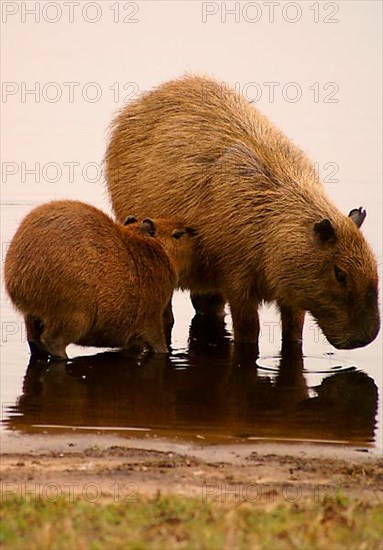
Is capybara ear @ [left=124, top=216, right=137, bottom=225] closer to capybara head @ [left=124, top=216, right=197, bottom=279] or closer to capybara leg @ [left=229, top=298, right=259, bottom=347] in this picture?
capybara head @ [left=124, top=216, right=197, bottom=279]

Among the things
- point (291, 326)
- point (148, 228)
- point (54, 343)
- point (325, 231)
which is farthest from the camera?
point (291, 326)

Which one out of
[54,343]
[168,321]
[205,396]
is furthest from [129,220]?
[205,396]

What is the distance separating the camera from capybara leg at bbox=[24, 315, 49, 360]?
1013cm

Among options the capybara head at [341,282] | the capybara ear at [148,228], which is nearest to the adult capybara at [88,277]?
the capybara ear at [148,228]

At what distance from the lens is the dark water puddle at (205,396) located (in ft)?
28.3

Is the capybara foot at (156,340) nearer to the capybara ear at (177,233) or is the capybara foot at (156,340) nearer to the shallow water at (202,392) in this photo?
the shallow water at (202,392)

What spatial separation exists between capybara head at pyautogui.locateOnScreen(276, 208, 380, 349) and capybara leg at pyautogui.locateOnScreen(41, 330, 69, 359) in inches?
68.8

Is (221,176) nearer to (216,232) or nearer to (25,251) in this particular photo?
(216,232)

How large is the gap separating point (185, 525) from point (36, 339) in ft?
13.5

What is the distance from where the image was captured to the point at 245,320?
35.3 ft

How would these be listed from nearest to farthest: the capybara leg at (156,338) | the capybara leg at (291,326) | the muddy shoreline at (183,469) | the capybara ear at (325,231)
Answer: the muddy shoreline at (183,469) → the capybara ear at (325,231) → the capybara leg at (156,338) → the capybara leg at (291,326)

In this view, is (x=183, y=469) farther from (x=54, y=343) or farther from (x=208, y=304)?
(x=208, y=304)

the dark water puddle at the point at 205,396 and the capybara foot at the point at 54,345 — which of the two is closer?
the dark water puddle at the point at 205,396

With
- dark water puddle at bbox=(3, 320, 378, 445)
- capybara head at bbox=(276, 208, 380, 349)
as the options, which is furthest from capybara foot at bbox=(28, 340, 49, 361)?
capybara head at bbox=(276, 208, 380, 349)
